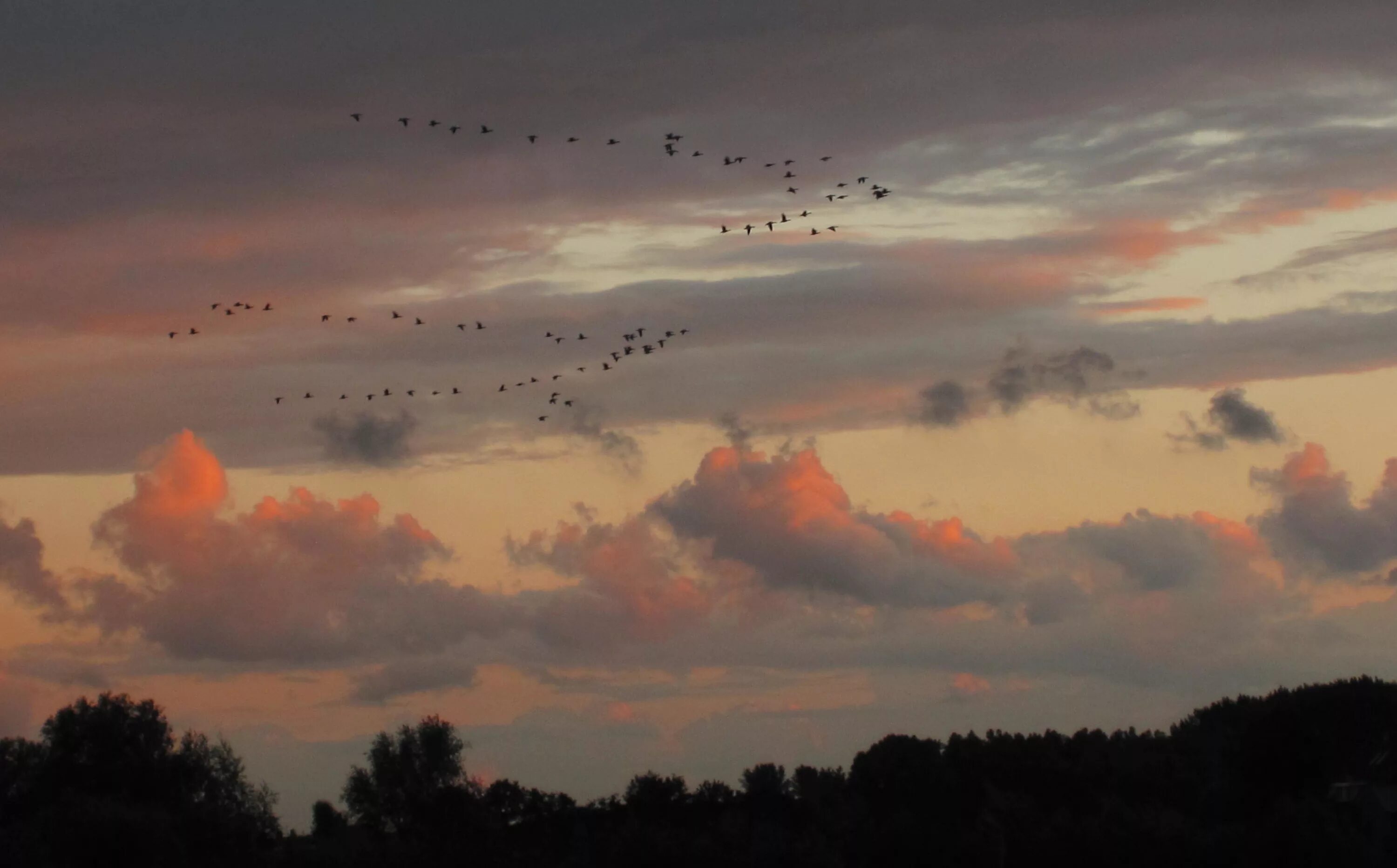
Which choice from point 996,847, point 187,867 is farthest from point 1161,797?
point 187,867

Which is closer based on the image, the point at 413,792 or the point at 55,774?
the point at 55,774

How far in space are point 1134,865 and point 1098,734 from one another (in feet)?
251

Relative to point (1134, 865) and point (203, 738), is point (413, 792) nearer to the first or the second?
point (203, 738)

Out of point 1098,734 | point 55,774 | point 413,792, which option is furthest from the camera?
point 1098,734

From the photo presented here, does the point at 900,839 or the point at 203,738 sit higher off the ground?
the point at 203,738

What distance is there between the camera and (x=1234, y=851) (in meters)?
114

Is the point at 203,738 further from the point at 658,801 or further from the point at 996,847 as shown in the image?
the point at 996,847

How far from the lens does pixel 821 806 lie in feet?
521

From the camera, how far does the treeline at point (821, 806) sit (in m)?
115

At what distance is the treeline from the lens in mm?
114562

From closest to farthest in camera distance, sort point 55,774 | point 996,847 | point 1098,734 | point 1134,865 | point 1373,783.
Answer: point 1134,865
point 996,847
point 1373,783
point 55,774
point 1098,734

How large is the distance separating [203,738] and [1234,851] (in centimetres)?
8880

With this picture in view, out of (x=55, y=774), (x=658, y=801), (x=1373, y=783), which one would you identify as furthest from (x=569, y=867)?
(x=1373, y=783)

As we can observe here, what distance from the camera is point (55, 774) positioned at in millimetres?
150750
